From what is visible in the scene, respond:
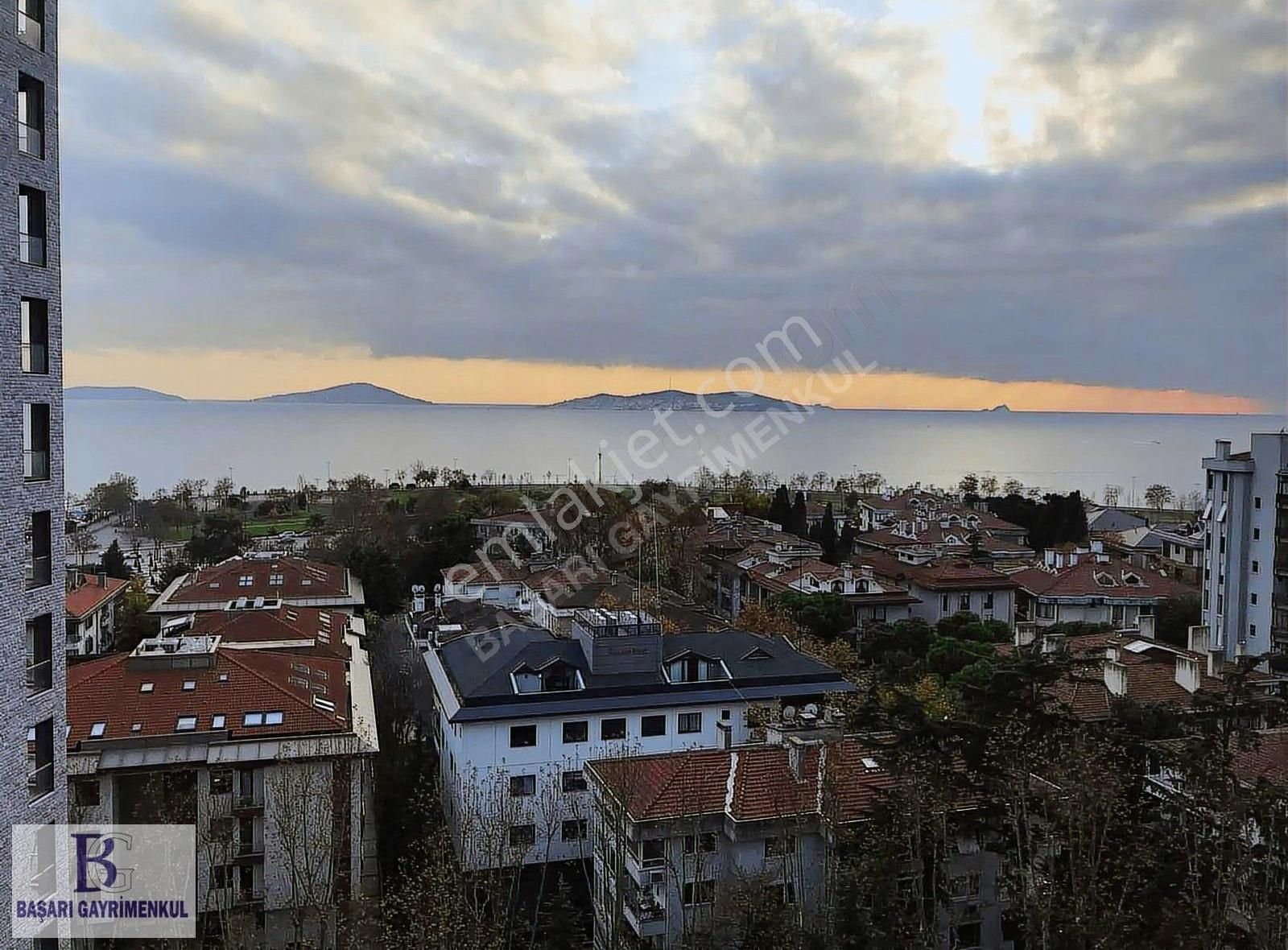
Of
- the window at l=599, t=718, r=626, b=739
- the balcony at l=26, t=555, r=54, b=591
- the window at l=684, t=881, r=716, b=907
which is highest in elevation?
the balcony at l=26, t=555, r=54, b=591

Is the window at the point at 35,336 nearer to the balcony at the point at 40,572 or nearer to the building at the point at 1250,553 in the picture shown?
the balcony at the point at 40,572

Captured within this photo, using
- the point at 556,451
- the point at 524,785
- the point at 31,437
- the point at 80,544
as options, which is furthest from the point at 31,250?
the point at 556,451

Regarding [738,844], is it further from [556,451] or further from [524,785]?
[556,451]

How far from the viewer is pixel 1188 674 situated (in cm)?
1159

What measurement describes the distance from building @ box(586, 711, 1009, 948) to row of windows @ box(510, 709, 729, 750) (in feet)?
8.34

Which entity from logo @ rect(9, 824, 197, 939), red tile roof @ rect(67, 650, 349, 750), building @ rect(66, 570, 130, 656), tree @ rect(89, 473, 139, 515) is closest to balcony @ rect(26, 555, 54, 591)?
logo @ rect(9, 824, 197, 939)

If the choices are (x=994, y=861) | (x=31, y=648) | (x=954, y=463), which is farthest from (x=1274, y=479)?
(x=954, y=463)

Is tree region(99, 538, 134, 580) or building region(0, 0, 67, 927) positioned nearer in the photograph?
building region(0, 0, 67, 927)

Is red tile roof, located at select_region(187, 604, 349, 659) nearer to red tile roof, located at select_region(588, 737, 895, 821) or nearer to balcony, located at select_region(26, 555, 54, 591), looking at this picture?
red tile roof, located at select_region(588, 737, 895, 821)

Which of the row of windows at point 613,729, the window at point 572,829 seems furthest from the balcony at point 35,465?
the window at point 572,829

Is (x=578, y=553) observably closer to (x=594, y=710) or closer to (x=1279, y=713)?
(x=594, y=710)

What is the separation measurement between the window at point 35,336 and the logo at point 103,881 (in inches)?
121

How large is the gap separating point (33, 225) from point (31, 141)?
560mm

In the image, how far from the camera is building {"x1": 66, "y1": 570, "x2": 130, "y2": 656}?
1841cm
